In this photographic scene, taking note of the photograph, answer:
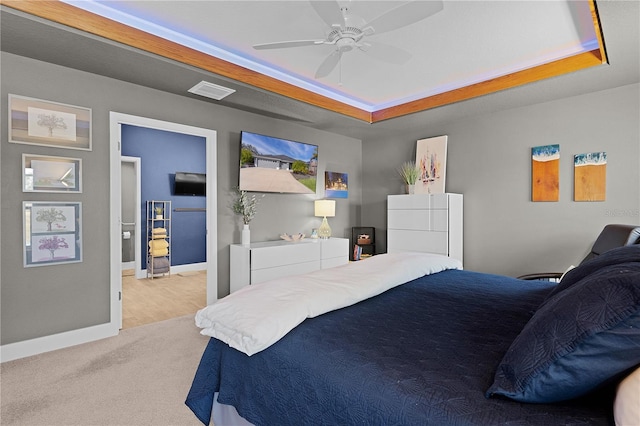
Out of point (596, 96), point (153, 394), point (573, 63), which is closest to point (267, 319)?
point (153, 394)

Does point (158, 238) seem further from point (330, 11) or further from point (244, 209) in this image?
point (330, 11)

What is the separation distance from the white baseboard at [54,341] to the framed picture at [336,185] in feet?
11.4

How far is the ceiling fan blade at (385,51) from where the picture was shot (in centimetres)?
250

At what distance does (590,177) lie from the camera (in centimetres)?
354

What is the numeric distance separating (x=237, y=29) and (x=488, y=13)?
6.68ft

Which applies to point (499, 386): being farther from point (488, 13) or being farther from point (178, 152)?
point (178, 152)

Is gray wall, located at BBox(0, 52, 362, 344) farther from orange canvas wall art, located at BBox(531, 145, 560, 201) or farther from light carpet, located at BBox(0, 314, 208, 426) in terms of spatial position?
orange canvas wall art, located at BBox(531, 145, 560, 201)

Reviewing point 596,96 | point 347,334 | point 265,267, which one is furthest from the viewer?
point 265,267

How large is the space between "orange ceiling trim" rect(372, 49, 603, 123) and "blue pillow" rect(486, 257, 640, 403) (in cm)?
297

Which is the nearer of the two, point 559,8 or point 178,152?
point 559,8

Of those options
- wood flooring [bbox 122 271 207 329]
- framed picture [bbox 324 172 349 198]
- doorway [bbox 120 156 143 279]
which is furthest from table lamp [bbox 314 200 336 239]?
doorway [bbox 120 156 143 279]

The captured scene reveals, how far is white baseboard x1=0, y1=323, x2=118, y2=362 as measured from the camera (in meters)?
2.70

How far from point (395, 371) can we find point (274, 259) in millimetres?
3074

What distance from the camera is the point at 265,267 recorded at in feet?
12.9
